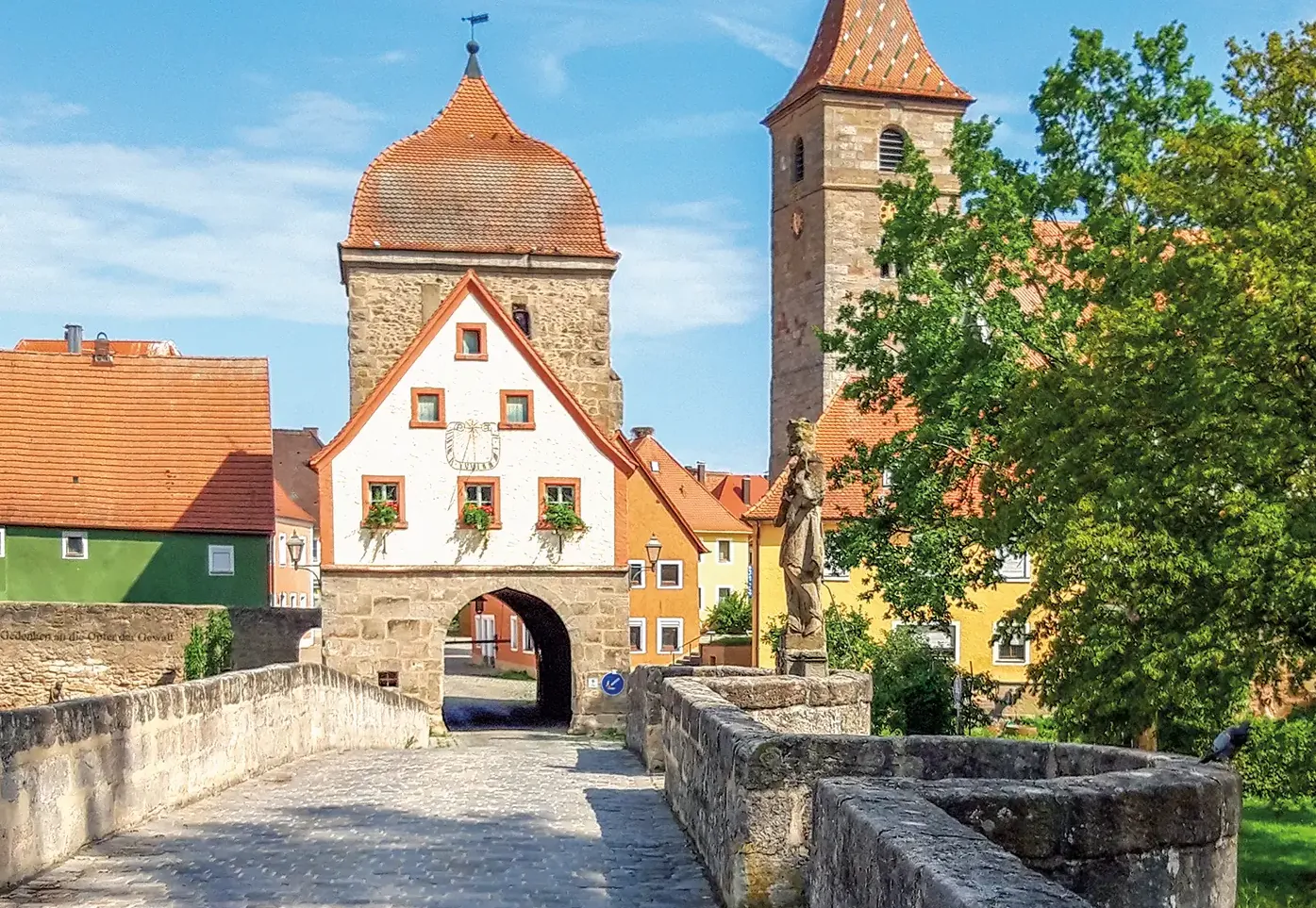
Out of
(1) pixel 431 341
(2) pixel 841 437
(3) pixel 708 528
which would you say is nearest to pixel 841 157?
(2) pixel 841 437

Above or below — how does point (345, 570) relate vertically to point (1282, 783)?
above

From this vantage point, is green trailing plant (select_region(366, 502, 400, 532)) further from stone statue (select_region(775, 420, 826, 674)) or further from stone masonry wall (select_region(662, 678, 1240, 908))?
stone masonry wall (select_region(662, 678, 1240, 908))

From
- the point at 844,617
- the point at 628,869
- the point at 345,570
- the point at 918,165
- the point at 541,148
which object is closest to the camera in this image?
the point at 628,869

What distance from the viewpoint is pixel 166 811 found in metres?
10.5

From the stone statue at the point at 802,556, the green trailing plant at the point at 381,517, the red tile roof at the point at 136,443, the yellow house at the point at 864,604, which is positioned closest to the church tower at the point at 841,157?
the yellow house at the point at 864,604

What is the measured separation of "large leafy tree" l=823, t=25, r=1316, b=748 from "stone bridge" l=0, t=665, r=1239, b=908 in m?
5.98

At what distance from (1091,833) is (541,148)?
33.9 metres

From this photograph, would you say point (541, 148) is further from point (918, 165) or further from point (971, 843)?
point (971, 843)

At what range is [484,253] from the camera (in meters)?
36.1

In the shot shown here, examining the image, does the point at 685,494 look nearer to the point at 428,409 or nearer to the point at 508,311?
the point at 508,311

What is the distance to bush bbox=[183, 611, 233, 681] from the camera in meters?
31.6

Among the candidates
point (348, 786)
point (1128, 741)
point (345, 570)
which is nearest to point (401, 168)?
point (345, 570)

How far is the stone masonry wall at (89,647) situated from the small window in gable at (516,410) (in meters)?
5.77

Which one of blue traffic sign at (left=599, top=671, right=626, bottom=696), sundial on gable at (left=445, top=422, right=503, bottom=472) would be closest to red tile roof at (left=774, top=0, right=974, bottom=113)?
sundial on gable at (left=445, top=422, right=503, bottom=472)
